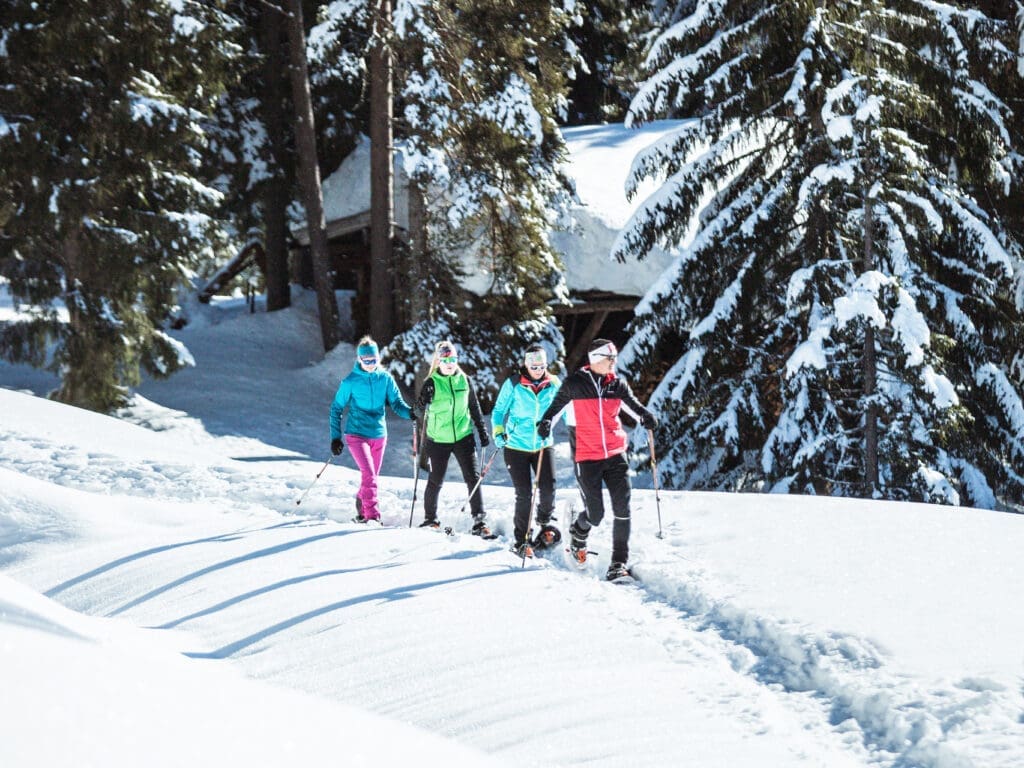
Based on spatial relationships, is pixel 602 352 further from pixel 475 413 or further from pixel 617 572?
pixel 475 413

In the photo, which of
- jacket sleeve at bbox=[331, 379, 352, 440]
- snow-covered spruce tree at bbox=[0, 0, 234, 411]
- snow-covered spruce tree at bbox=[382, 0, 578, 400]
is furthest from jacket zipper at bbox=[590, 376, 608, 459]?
snow-covered spruce tree at bbox=[0, 0, 234, 411]

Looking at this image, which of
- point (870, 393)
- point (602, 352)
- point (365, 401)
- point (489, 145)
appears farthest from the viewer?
point (489, 145)

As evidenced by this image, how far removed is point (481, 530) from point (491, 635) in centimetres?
363

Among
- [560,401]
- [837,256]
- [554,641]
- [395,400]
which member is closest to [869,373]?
[837,256]

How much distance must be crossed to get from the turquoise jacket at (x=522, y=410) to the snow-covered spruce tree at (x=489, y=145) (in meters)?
8.56

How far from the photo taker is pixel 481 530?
32.4 ft

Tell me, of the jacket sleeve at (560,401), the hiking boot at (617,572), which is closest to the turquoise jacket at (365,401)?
the jacket sleeve at (560,401)

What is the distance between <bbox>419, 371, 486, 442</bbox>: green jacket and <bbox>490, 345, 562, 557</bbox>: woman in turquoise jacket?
54cm

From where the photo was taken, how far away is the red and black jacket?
8.34 m

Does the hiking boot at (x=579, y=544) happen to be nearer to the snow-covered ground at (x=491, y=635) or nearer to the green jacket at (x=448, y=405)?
the snow-covered ground at (x=491, y=635)

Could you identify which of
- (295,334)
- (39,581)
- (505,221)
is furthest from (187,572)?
(295,334)

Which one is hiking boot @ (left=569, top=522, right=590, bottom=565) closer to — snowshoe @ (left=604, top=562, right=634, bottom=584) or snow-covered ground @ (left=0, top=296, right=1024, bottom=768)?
snow-covered ground @ (left=0, top=296, right=1024, bottom=768)

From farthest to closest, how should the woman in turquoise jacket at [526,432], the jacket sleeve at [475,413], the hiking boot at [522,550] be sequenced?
the jacket sleeve at [475,413], the woman in turquoise jacket at [526,432], the hiking boot at [522,550]

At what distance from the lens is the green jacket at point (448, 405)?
9.71 m
